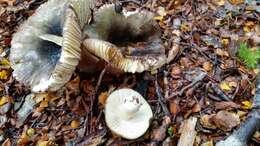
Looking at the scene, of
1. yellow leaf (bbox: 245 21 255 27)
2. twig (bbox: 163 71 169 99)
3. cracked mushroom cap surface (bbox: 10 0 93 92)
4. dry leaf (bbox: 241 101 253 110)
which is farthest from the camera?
yellow leaf (bbox: 245 21 255 27)

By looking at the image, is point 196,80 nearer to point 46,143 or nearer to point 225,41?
point 225,41

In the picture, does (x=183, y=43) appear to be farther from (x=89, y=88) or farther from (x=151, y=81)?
(x=89, y=88)

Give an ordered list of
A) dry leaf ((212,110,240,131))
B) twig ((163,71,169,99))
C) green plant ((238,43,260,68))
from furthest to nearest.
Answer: green plant ((238,43,260,68)) < twig ((163,71,169,99)) < dry leaf ((212,110,240,131))

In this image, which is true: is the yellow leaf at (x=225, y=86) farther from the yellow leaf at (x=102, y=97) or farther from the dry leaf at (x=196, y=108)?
the yellow leaf at (x=102, y=97)

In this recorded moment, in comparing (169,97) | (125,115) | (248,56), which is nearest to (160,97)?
(169,97)

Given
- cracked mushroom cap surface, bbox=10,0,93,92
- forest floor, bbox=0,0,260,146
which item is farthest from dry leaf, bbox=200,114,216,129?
cracked mushroom cap surface, bbox=10,0,93,92

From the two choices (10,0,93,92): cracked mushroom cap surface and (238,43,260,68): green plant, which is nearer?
(10,0,93,92): cracked mushroom cap surface

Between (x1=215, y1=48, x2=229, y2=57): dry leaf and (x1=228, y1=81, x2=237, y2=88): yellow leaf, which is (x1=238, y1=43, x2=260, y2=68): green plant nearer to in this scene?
(x1=215, y1=48, x2=229, y2=57): dry leaf
